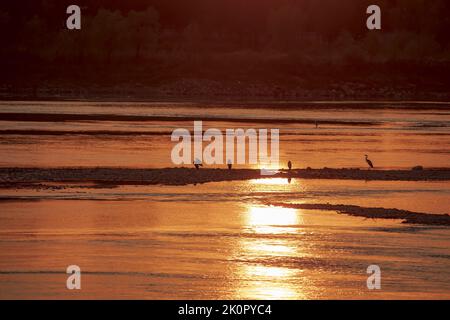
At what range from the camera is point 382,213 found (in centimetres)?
3650

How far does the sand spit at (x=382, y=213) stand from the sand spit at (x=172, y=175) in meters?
7.15

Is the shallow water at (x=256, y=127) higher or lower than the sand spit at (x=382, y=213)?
higher

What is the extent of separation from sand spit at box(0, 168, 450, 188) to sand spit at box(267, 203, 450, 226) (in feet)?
23.4

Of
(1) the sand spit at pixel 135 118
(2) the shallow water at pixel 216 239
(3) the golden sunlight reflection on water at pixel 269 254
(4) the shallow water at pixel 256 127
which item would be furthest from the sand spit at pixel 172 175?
(1) the sand spit at pixel 135 118

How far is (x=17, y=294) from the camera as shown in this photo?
25.5m

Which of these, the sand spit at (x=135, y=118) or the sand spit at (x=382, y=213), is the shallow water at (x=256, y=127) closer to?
the sand spit at (x=135, y=118)

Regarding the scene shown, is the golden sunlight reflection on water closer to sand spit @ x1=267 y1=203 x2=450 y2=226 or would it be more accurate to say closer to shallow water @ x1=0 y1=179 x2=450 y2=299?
shallow water @ x1=0 y1=179 x2=450 y2=299

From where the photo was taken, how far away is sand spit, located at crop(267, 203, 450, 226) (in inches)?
1383

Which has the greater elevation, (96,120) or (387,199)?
(96,120)

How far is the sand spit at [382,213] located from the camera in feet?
115

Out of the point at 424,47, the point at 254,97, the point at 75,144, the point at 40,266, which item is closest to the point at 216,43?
the point at 424,47

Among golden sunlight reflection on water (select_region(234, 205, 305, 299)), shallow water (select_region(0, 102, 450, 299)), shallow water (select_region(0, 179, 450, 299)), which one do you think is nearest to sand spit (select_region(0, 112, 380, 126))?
shallow water (select_region(0, 102, 450, 299))
